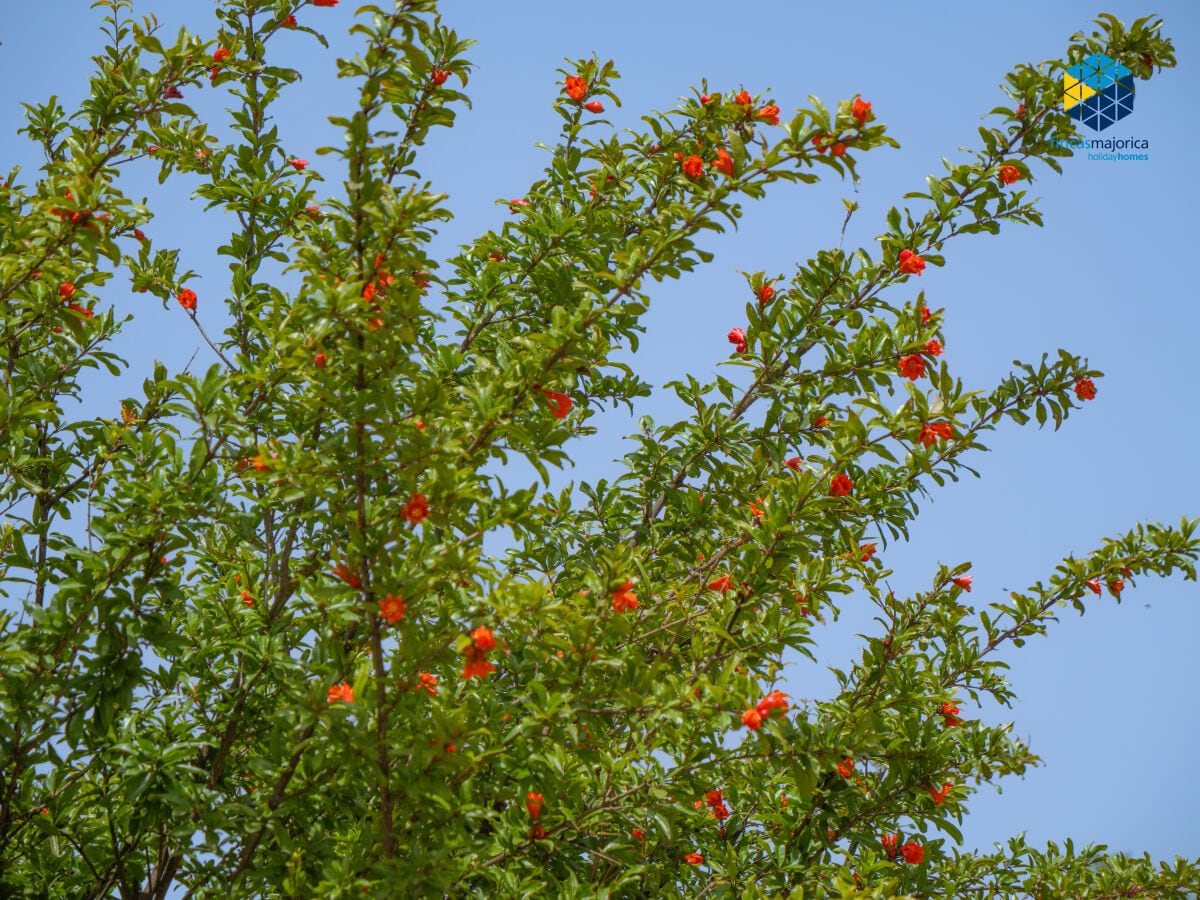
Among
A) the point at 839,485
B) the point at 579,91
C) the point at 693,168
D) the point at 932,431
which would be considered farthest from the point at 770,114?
the point at 839,485

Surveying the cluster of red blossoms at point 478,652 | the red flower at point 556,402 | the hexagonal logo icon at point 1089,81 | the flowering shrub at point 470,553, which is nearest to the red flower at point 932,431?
the flowering shrub at point 470,553

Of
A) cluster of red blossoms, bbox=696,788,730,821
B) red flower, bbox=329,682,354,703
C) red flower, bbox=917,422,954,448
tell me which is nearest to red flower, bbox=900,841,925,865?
cluster of red blossoms, bbox=696,788,730,821

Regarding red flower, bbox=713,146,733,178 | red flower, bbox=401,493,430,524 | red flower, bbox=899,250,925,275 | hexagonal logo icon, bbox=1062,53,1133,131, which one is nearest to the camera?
red flower, bbox=401,493,430,524

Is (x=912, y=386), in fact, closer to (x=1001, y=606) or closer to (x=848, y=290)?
(x=848, y=290)

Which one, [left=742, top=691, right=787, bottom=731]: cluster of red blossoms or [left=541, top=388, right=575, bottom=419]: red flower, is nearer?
[left=742, top=691, right=787, bottom=731]: cluster of red blossoms

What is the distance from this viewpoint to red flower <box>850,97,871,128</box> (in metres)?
3.13

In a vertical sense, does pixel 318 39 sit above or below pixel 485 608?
above

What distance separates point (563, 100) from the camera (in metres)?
4.42

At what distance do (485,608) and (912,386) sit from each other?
173 cm

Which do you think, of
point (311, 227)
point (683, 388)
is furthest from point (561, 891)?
point (311, 227)

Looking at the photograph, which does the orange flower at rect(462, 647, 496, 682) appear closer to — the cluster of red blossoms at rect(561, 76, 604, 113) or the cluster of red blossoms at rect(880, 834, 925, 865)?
the cluster of red blossoms at rect(880, 834, 925, 865)

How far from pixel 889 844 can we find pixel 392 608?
2473 mm

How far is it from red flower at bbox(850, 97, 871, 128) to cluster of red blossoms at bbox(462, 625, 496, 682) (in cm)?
199

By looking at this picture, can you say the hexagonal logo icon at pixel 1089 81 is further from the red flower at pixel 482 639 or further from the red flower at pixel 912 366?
the red flower at pixel 482 639
